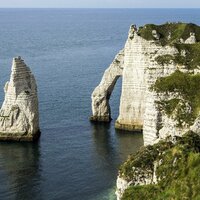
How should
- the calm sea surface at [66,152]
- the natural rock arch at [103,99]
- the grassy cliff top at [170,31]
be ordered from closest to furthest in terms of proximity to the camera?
the calm sea surface at [66,152]
the grassy cliff top at [170,31]
the natural rock arch at [103,99]

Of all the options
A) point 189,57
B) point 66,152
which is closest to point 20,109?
point 66,152

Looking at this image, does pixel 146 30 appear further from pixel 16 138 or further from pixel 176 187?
pixel 176 187

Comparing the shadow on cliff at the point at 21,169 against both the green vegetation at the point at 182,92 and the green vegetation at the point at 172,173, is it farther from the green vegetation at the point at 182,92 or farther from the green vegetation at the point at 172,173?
the green vegetation at the point at 172,173

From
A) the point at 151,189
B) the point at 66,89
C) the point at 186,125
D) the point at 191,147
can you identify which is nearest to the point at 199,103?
the point at 186,125

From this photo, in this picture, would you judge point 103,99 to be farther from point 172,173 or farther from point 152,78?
point 172,173

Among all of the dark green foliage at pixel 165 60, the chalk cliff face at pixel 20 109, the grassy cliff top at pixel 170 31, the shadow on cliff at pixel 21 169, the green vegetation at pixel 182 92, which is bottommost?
the shadow on cliff at pixel 21 169

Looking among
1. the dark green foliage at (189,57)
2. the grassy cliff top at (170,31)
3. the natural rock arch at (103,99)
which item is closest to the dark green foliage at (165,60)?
the dark green foliage at (189,57)
